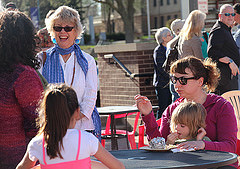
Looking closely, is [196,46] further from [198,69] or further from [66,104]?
[66,104]

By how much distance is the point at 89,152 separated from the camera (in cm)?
242

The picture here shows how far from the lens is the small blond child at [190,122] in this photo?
10.5 ft

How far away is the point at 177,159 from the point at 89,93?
4.01 ft

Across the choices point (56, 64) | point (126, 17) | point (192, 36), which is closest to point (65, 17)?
point (56, 64)

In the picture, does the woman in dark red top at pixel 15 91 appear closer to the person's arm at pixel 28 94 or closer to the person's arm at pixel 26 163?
the person's arm at pixel 28 94

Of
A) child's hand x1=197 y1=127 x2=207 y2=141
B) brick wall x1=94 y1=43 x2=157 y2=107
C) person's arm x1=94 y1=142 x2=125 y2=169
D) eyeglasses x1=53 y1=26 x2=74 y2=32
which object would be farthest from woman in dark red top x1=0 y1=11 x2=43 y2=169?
brick wall x1=94 y1=43 x2=157 y2=107

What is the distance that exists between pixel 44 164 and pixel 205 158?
0.96m

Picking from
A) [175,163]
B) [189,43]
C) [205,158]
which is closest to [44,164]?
[175,163]

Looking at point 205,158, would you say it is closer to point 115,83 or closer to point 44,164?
point 44,164

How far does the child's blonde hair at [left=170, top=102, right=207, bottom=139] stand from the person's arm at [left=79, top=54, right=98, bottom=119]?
0.82 metres

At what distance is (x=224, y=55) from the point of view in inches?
250

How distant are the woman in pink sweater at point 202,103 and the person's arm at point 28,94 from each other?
34.4 inches

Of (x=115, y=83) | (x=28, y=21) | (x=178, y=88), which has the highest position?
(x=28, y=21)

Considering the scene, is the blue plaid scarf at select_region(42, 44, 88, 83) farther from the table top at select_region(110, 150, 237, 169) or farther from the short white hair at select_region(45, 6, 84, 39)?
the table top at select_region(110, 150, 237, 169)
